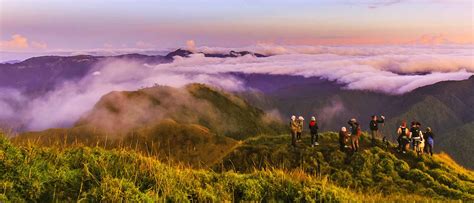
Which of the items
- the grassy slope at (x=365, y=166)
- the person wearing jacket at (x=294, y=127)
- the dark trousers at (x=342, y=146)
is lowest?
the grassy slope at (x=365, y=166)

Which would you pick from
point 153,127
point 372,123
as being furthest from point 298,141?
point 153,127

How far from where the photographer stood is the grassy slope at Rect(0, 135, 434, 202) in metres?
7.66

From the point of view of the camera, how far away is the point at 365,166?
2728 cm

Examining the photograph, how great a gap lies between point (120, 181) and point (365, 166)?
73.0 ft

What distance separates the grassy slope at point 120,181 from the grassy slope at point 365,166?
14657 mm

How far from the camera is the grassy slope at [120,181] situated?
7656mm

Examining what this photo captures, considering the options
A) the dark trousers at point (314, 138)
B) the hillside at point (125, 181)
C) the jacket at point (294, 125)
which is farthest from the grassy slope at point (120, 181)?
the dark trousers at point (314, 138)

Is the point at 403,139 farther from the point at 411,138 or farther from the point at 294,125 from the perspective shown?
the point at 294,125

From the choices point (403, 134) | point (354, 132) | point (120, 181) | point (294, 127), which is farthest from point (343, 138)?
point (120, 181)

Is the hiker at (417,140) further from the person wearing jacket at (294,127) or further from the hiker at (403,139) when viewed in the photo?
the person wearing jacket at (294,127)

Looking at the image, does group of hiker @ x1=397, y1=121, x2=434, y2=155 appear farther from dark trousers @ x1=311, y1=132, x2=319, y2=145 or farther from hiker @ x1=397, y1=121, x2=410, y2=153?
dark trousers @ x1=311, y1=132, x2=319, y2=145

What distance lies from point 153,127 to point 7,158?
549 ft

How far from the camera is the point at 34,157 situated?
914 cm

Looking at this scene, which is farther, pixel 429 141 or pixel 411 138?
pixel 429 141
